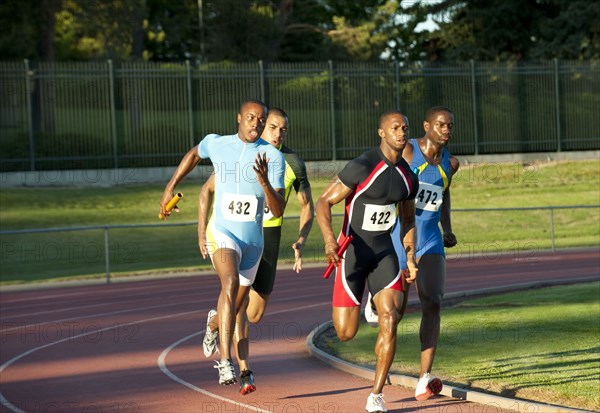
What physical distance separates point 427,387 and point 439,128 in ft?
7.70

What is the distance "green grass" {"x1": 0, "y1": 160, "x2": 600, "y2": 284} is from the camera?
85.8ft

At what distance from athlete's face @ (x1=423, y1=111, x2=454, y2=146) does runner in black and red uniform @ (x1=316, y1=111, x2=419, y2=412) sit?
735mm

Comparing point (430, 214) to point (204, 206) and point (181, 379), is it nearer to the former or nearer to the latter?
point (204, 206)

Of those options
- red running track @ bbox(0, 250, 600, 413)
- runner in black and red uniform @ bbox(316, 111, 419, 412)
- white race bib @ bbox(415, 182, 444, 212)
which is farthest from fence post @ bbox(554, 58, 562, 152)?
runner in black and red uniform @ bbox(316, 111, 419, 412)

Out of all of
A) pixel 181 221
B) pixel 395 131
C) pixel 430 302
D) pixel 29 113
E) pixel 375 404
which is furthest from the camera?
pixel 29 113

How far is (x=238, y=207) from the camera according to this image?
985 cm

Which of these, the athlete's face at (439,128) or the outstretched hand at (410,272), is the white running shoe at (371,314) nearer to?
the outstretched hand at (410,272)

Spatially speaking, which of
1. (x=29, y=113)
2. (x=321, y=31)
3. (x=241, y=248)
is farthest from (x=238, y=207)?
(x=321, y=31)

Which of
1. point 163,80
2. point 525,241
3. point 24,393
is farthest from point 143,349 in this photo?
point 163,80

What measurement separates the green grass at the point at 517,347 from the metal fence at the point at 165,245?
8.76m

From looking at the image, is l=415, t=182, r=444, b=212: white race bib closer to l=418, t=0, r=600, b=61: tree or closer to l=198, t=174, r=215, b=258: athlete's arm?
l=198, t=174, r=215, b=258: athlete's arm

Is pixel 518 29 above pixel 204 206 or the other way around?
above

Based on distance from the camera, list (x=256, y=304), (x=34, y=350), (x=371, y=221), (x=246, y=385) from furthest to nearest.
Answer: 1. (x=34, y=350)
2. (x=256, y=304)
3. (x=246, y=385)
4. (x=371, y=221)

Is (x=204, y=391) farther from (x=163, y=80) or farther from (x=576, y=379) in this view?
(x=163, y=80)
